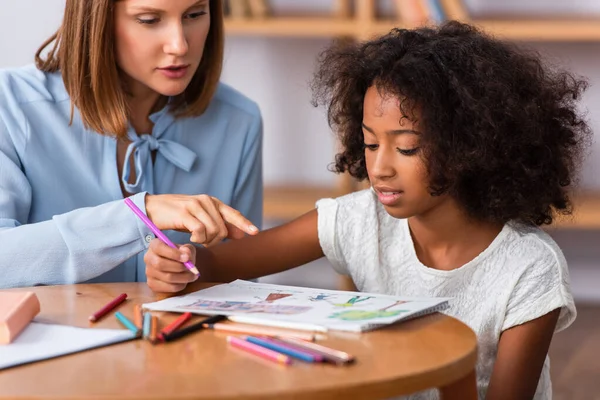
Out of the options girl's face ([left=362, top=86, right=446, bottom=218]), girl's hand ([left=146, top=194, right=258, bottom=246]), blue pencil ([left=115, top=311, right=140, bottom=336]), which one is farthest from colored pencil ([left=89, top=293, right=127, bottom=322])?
girl's face ([left=362, top=86, right=446, bottom=218])

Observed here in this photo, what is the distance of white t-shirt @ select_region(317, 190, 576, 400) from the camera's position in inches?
57.9

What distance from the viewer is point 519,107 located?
1.51 metres

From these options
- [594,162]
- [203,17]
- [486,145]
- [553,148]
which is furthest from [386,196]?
[594,162]

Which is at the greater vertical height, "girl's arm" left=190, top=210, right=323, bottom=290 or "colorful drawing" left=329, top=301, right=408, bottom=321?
"colorful drawing" left=329, top=301, right=408, bottom=321

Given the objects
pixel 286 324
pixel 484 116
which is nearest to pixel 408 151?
pixel 484 116

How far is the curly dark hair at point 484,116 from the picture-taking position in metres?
1.50

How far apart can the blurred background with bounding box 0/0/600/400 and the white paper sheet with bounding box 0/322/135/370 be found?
2077 mm

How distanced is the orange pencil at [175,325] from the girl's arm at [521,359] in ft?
1.60

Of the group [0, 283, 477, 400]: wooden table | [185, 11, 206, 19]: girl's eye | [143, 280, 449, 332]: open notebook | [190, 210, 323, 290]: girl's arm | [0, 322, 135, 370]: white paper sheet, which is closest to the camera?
[0, 283, 477, 400]: wooden table

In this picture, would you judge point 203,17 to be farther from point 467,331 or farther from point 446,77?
point 467,331

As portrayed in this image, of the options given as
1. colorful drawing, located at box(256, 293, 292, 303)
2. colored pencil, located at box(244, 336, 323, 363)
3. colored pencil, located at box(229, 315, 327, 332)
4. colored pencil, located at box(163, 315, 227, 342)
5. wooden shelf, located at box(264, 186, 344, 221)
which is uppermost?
colored pencil, located at box(244, 336, 323, 363)

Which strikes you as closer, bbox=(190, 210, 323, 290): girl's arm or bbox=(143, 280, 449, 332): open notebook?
bbox=(143, 280, 449, 332): open notebook

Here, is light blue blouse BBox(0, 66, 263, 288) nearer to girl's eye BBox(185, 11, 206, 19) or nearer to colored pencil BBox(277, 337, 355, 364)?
girl's eye BBox(185, 11, 206, 19)

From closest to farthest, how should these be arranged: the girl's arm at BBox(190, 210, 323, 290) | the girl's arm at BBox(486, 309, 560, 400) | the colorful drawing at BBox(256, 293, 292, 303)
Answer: the colorful drawing at BBox(256, 293, 292, 303) < the girl's arm at BBox(486, 309, 560, 400) < the girl's arm at BBox(190, 210, 323, 290)
